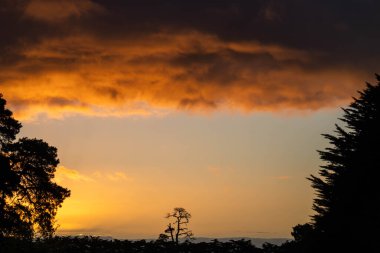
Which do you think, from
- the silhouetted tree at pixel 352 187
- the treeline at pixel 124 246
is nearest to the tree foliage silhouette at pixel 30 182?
the treeline at pixel 124 246

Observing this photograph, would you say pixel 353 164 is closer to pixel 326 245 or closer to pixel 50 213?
pixel 326 245

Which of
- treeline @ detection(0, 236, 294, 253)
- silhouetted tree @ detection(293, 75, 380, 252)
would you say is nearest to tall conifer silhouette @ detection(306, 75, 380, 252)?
silhouetted tree @ detection(293, 75, 380, 252)

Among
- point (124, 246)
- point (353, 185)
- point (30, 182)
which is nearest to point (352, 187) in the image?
point (353, 185)

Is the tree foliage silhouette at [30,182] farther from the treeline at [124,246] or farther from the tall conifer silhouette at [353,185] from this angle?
the tall conifer silhouette at [353,185]

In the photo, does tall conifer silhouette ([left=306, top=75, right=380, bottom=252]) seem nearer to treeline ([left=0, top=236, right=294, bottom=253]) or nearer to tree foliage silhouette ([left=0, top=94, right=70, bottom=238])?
treeline ([left=0, top=236, right=294, bottom=253])

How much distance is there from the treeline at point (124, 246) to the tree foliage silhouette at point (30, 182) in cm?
190

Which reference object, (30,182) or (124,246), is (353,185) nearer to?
(124,246)

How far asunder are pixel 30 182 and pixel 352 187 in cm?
2437

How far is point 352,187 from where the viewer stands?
25.5 meters

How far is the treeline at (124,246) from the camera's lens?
3059 cm

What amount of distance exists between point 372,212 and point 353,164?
3842 millimetres

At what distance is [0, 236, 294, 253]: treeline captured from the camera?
30594mm

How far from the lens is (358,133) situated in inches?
1086

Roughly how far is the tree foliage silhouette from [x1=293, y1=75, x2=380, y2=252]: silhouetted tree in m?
18.4
